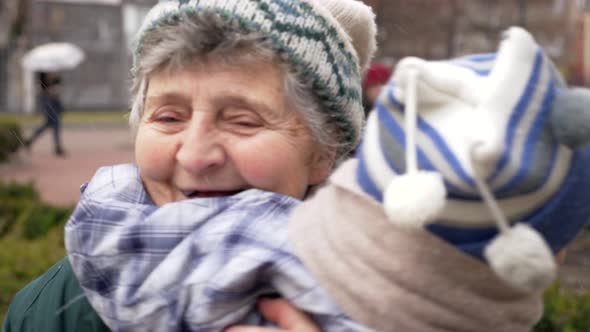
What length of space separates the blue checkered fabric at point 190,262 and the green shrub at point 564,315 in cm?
257

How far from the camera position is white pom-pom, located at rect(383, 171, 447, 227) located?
940 millimetres

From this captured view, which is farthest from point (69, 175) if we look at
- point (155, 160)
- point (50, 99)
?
point (155, 160)

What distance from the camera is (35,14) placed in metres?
28.0

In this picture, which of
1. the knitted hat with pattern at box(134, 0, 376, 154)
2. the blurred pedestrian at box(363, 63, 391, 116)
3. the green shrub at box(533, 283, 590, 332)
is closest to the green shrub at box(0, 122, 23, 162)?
the blurred pedestrian at box(363, 63, 391, 116)

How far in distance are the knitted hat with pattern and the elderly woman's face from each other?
8 centimetres

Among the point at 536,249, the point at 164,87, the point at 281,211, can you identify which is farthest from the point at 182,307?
the point at 536,249

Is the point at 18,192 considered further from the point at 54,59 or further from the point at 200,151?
the point at 54,59

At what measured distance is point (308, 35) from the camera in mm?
1506

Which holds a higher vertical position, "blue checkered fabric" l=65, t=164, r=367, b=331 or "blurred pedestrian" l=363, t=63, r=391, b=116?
"blue checkered fabric" l=65, t=164, r=367, b=331

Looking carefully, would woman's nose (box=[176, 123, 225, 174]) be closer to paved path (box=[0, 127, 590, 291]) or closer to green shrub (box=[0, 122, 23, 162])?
paved path (box=[0, 127, 590, 291])

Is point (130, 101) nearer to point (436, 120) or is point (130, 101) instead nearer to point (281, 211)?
point (281, 211)

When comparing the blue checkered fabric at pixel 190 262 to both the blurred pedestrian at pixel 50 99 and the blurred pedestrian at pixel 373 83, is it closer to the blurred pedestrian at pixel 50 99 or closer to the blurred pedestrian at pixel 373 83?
the blurred pedestrian at pixel 50 99

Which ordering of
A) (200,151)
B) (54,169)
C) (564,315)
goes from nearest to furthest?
(200,151), (564,315), (54,169)

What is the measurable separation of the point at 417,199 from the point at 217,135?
2.10 feet
